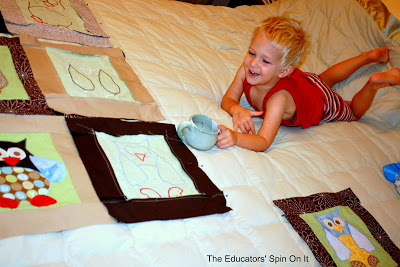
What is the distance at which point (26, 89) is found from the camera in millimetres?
944

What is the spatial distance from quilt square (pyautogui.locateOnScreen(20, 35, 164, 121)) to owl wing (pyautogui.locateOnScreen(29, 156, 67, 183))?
0.22 meters

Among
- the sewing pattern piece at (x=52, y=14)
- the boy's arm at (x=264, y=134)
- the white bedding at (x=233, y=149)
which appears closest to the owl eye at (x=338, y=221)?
the white bedding at (x=233, y=149)

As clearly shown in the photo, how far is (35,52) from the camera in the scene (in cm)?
110

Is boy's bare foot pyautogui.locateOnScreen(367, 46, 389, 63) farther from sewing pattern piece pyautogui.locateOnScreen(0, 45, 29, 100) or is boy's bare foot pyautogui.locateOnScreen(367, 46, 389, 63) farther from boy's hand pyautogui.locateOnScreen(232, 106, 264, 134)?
sewing pattern piece pyautogui.locateOnScreen(0, 45, 29, 100)

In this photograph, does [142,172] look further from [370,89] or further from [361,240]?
[370,89]

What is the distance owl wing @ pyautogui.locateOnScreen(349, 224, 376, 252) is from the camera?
37.3 inches

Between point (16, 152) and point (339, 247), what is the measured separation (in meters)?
0.88

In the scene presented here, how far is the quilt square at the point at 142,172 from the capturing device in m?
0.76

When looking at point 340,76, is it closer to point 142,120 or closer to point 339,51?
point 339,51

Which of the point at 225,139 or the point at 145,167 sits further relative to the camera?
the point at 225,139

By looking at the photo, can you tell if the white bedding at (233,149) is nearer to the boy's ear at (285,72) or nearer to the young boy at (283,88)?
the young boy at (283,88)

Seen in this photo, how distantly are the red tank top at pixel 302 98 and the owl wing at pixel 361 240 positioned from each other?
1.86 ft

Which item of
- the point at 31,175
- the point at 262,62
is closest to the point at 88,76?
the point at 31,175

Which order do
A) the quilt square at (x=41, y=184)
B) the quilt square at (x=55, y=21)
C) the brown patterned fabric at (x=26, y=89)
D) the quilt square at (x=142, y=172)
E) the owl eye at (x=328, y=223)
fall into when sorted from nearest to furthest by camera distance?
the quilt square at (x=41, y=184) → the quilt square at (x=142, y=172) → the brown patterned fabric at (x=26, y=89) → the owl eye at (x=328, y=223) → the quilt square at (x=55, y=21)
